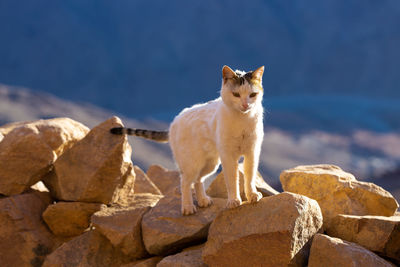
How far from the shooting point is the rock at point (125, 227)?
4415mm

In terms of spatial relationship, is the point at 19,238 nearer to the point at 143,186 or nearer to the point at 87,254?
the point at 87,254

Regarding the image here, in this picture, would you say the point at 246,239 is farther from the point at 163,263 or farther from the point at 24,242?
the point at 24,242

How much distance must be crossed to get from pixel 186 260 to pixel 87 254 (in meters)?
1.52

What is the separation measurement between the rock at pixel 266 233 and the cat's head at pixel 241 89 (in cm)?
88

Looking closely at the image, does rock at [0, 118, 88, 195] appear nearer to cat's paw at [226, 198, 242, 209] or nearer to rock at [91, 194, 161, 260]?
rock at [91, 194, 161, 260]

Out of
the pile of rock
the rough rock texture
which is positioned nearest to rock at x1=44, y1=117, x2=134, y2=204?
the pile of rock

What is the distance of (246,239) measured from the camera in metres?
3.45

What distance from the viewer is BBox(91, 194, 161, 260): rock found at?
442cm

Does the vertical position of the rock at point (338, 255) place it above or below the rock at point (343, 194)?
below

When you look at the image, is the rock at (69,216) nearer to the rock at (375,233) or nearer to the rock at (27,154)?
the rock at (27,154)

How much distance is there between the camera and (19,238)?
5094 millimetres

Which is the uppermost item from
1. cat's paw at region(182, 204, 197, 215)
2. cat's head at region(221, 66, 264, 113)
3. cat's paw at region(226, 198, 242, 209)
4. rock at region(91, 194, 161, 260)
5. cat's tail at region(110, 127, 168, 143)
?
cat's head at region(221, 66, 264, 113)

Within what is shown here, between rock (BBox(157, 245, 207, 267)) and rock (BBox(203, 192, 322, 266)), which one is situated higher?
rock (BBox(203, 192, 322, 266))

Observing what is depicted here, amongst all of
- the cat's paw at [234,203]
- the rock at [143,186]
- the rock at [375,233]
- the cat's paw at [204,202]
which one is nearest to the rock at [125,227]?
the cat's paw at [204,202]
